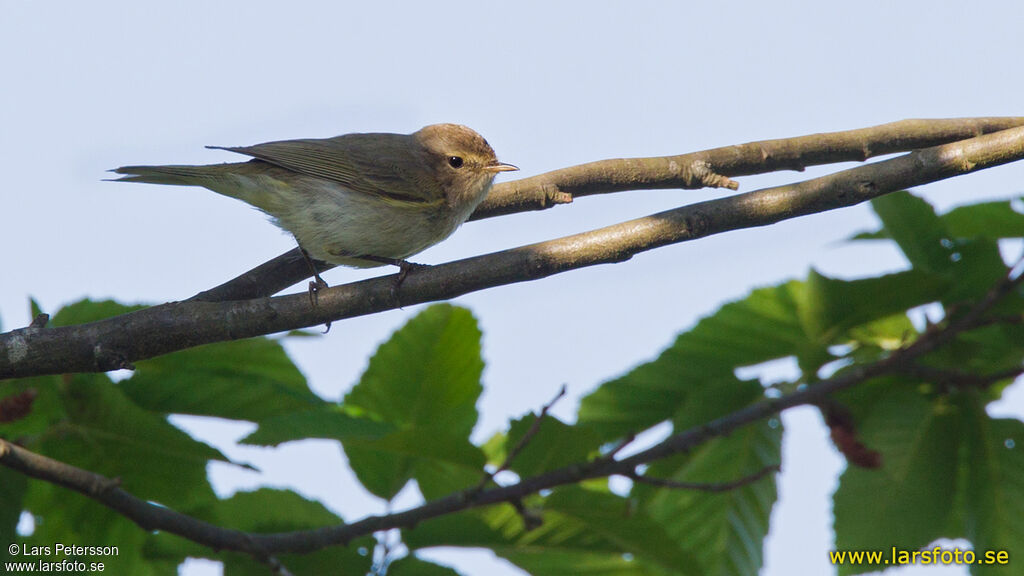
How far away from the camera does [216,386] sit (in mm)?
3109

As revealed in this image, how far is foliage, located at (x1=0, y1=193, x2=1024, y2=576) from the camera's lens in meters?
3.20

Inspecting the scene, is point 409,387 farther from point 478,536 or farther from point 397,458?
point 478,536

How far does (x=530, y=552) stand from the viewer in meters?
3.43

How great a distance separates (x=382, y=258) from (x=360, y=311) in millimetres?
1339

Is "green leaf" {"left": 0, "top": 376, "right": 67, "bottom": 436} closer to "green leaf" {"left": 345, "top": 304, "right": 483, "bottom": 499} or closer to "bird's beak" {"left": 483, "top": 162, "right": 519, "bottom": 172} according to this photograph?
"green leaf" {"left": 345, "top": 304, "right": 483, "bottom": 499}

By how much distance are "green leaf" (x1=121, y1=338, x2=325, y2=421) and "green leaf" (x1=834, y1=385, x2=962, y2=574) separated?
2.16 metres

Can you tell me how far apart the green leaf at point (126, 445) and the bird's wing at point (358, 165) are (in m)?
1.60

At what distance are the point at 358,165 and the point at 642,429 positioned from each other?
7.40 feet

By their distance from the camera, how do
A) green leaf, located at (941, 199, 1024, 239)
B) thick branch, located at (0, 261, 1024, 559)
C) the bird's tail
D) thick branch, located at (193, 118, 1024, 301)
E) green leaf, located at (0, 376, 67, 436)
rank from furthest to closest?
the bird's tail → green leaf, located at (941, 199, 1024, 239) → thick branch, located at (193, 118, 1024, 301) → green leaf, located at (0, 376, 67, 436) → thick branch, located at (0, 261, 1024, 559)

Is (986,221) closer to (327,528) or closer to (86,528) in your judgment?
(327,528)

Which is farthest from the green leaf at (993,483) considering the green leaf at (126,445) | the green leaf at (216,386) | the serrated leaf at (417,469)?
the green leaf at (126,445)

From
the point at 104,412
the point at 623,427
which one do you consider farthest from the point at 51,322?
the point at 623,427

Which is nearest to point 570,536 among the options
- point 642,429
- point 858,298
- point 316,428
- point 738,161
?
point 642,429

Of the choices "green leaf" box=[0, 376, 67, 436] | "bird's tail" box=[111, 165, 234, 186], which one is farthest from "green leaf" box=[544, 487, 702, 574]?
"bird's tail" box=[111, 165, 234, 186]
